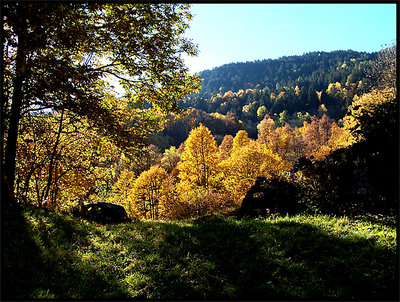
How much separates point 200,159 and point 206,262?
22849 mm

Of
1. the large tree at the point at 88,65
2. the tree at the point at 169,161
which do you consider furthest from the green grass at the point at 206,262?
the tree at the point at 169,161

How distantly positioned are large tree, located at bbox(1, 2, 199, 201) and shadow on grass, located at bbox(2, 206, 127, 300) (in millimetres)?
1817

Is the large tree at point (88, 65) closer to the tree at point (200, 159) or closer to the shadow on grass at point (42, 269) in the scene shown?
the shadow on grass at point (42, 269)

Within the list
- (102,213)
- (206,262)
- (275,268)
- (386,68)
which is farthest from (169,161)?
(275,268)

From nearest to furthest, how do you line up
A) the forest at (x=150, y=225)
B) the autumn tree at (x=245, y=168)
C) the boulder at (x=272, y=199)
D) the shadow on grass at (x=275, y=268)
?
the shadow on grass at (x=275, y=268)
the forest at (x=150, y=225)
the boulder at (x=272, y=199)
the autumn tree at (x=245, y=168)

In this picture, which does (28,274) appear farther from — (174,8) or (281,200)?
(281,200)

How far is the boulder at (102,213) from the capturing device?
1135cm

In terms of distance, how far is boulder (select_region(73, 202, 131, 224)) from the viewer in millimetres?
11348

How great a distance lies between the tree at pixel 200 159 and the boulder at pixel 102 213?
53.7 ft

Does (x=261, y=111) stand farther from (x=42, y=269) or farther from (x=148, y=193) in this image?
Result: (x=42, y=269)

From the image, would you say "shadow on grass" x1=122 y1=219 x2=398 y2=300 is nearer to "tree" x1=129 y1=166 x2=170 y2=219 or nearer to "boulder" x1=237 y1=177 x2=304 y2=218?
"boulder" x1=237 y1=177 x2=304 y2=218

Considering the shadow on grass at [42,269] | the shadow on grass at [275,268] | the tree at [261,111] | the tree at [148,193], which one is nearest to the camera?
the shadow on grass at [42,269]

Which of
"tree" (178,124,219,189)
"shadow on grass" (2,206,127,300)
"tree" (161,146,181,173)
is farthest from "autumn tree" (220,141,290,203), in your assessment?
"tree" (161,146,181,173)

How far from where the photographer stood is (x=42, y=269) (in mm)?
4969
